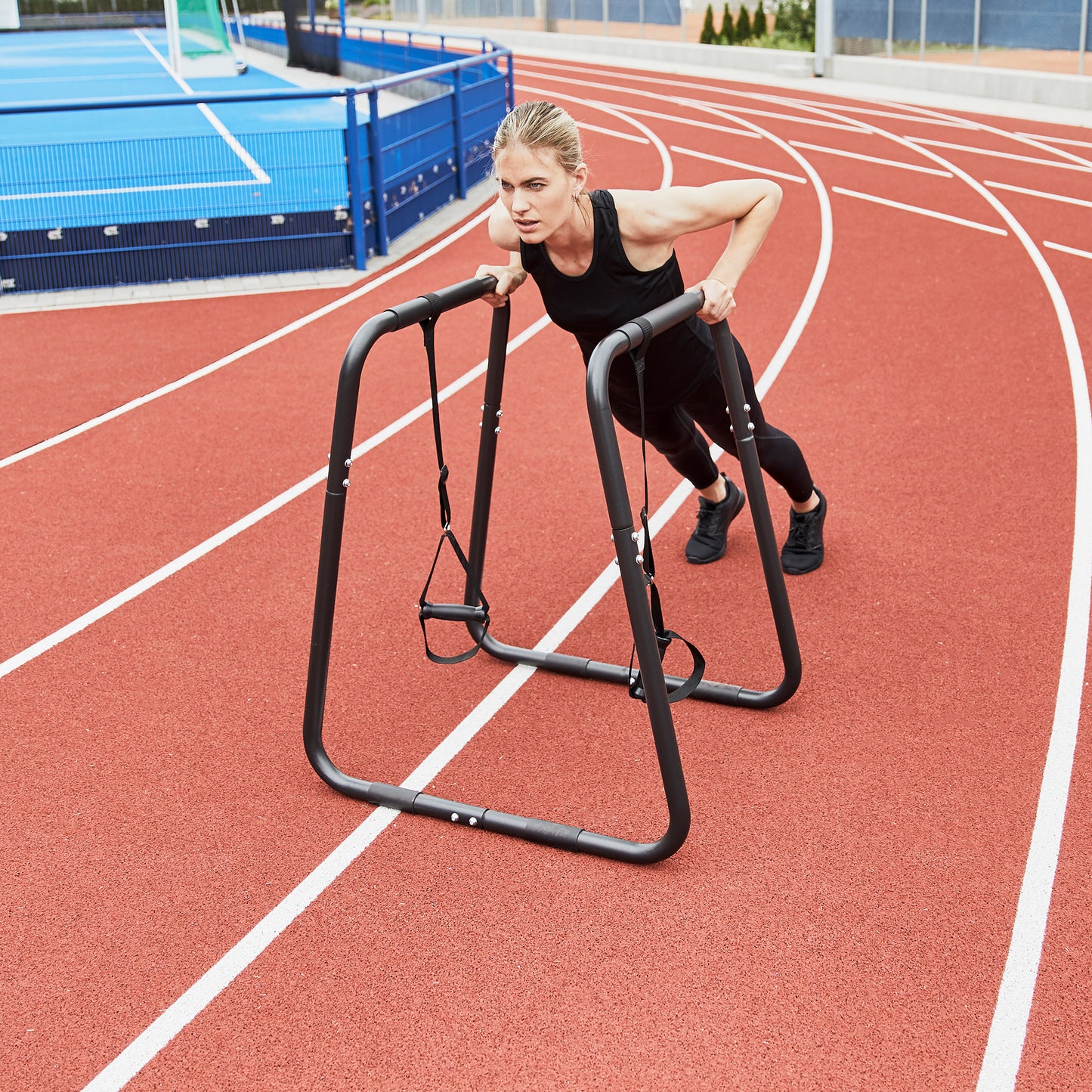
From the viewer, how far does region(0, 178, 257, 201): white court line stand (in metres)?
10.2

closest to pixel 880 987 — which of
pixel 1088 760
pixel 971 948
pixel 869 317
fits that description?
pixel 971 948

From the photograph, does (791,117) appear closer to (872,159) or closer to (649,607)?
(872,159)

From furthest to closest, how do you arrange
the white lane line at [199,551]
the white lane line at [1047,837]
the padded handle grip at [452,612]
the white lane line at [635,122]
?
the white lane line at [635,122]
the white lane line at [199,551]
the padded handle grip at [452,612]
the white lane line at [1047,837]

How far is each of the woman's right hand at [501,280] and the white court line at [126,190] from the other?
7057mm

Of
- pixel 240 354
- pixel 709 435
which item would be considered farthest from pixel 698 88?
pixel 709 435

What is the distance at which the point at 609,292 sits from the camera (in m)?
4.03

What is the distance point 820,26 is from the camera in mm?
24172

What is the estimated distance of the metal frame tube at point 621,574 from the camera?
3.43 metres

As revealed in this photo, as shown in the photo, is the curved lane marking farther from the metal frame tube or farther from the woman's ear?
the woman's ear

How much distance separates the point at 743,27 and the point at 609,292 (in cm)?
2695

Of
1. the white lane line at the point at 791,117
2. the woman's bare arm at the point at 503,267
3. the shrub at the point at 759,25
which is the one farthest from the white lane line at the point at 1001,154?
the shrub at the point at 759,25

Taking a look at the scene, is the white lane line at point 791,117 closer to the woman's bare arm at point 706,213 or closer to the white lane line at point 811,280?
→ the white lane line at point 811,280

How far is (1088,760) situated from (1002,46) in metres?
18.9

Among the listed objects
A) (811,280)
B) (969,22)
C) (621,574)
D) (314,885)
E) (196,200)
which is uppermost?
(969,22)
